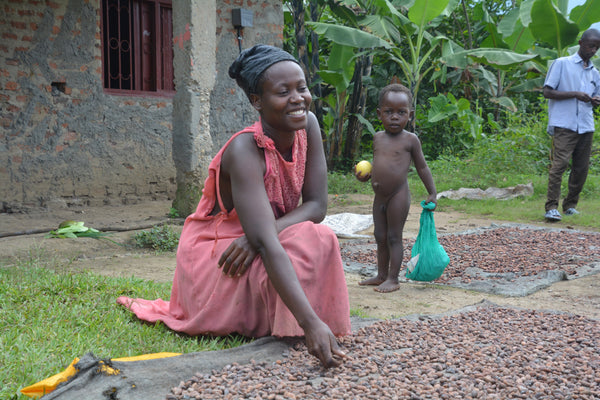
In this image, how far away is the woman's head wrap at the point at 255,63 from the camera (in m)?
2.45

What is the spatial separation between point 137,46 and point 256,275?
564cm

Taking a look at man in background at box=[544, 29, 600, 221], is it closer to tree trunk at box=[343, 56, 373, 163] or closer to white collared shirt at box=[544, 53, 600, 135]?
white collared shirt at box=[544, 53, 600, 135]

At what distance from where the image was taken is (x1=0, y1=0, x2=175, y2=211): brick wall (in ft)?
20.6

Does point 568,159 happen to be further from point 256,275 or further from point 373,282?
point 256,275

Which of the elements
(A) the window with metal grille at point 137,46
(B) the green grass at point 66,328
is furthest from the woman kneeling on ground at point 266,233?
(A) the window with metal grille at point 137,46

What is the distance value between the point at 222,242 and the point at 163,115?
5171mm

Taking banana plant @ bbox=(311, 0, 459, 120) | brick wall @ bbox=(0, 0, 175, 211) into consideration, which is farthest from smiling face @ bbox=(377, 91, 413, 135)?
banana plant @ bbox=(311, 0, 459, 120)

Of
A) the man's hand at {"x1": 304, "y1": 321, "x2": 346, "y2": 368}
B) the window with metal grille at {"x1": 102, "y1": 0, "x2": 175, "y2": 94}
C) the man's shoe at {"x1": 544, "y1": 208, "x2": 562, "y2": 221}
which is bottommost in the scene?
the man's shoe at {"x1": 544, "y1": 208, "x2": 562, "y2": 221}

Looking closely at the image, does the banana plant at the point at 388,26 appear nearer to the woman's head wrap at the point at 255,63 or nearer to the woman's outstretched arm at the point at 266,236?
the woman's head wrap at the point at 255,63

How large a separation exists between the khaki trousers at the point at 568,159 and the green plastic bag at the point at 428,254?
3383 millimetres

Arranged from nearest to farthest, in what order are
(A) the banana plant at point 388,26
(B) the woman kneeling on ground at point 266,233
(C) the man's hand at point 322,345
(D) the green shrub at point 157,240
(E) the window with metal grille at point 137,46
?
1. (C) the man's hand at point 322,345
2. (B) the woman kneeling on ground at point 266,233
3. (D) the green shrub at point 157,240
4. (E) the window with metal grille at point 137,46
5. (A) the banana plant at point 388,26

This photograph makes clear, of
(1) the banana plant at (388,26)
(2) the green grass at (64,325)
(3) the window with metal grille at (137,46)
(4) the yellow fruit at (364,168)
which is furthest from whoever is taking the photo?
(1) the banana plant at (388,26)

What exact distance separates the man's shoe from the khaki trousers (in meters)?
0.06

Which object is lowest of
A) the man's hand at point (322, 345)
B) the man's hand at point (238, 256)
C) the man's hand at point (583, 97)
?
the man's hand at point (322, 345)
